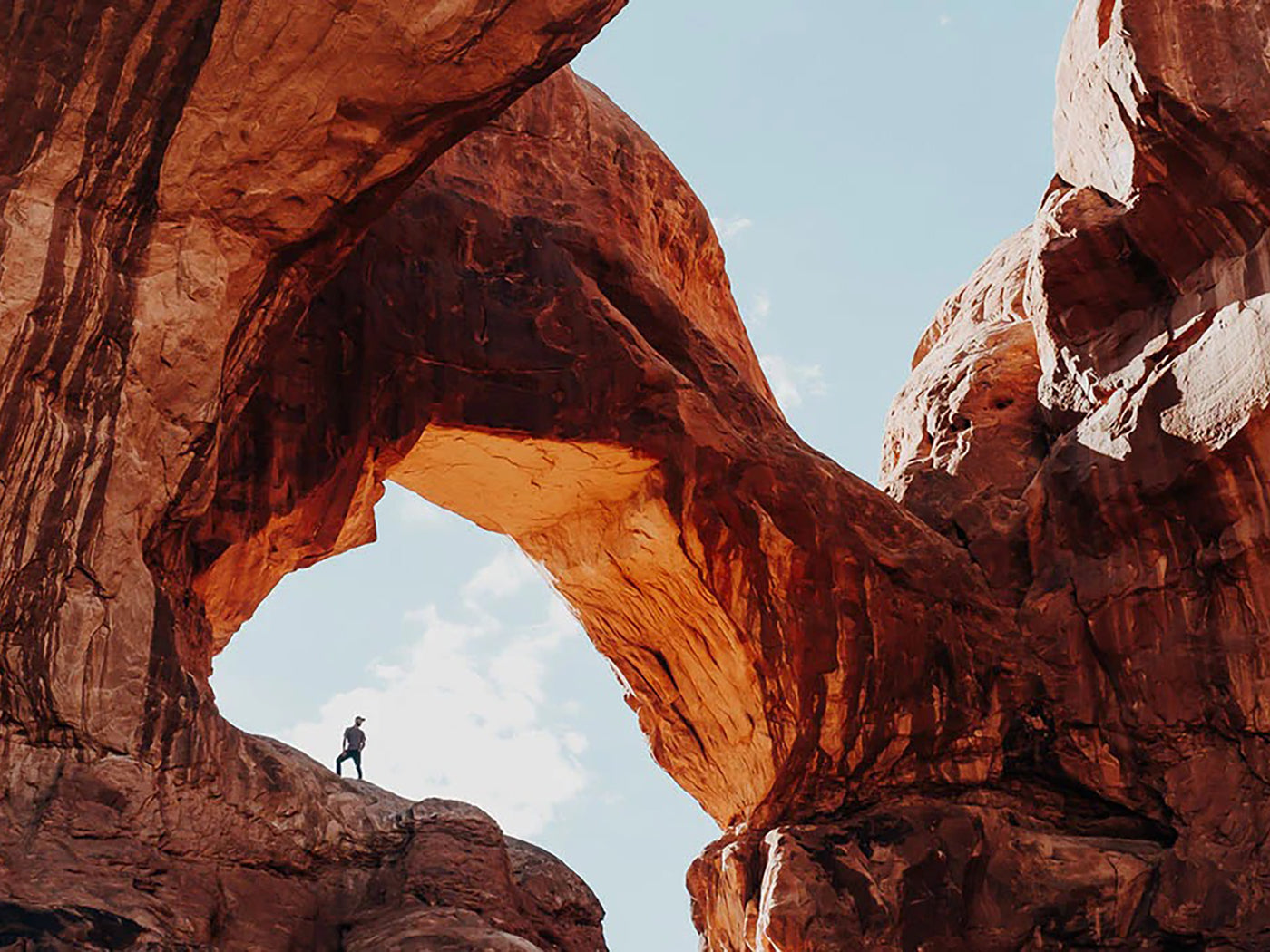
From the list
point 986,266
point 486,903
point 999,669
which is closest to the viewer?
point 486,903

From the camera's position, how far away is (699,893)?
21.0m

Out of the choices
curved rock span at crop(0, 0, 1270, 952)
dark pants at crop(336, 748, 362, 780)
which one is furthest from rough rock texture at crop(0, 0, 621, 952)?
dark pants at crop(336, 748, 362, 780)

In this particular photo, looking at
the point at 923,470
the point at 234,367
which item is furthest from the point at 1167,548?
the point at 234,367

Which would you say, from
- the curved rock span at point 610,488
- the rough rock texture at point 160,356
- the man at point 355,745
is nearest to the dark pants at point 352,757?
the man at point 355,745

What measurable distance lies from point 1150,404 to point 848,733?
15.9 feet

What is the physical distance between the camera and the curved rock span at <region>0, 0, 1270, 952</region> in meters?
14.0

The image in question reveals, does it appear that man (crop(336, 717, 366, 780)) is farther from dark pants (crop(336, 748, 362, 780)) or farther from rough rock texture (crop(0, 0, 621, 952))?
rough rock texture (crop(0, 0, 621, 952))

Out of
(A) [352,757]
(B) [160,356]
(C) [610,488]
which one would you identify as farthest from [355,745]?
(B) [160,356]

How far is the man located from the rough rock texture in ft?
30.8

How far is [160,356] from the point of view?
1446 centimetres

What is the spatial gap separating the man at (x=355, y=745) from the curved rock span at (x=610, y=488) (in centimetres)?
522

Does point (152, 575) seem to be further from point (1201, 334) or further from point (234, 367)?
point (1201, 334)

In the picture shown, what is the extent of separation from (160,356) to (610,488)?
21.0 ft

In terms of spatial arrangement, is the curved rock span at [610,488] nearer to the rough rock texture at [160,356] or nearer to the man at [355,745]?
the rough rock texture at [160,356]
